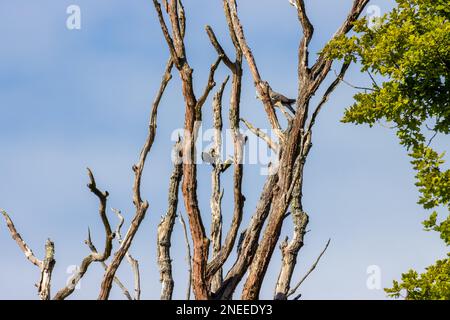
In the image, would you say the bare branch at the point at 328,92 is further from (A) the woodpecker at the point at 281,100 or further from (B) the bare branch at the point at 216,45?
(B) the bare branch at the point at 216,45

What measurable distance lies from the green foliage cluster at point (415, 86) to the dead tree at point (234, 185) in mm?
877

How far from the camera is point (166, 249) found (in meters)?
18.5

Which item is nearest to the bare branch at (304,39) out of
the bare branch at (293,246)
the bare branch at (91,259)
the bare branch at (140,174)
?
the bare branch at (140,174)

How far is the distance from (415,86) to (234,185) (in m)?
4.01

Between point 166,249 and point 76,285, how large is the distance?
321cm

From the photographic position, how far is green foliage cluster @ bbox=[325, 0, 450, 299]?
14.1m

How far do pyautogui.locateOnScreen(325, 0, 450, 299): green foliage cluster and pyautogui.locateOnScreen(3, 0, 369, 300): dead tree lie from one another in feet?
2.88

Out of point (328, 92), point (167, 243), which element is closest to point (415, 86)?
point (328, 92)

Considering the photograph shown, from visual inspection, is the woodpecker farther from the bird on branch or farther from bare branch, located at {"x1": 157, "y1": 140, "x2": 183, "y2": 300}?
bare branch, located at {"x1": 157, "y1": 140, "x2": 183, "y2": 300}

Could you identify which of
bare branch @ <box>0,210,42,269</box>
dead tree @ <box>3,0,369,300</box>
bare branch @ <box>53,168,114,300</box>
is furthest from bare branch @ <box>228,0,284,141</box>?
bare branch @ <box>0,210,42,269</box>

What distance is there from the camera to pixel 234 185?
53.4ft

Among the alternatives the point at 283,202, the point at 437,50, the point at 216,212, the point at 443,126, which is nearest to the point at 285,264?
the point at 216,212
